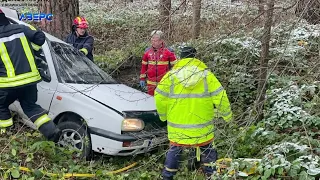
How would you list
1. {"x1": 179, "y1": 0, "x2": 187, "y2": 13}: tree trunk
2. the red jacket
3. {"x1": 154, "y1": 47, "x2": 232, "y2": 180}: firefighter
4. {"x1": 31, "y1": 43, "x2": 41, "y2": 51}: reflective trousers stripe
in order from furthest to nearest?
the red jacket, {"x1": 31, "y1": 43, "x2": 41, "y2": 51}: reflective trousers stripe, {"x1": 154, "y1": 47, "x2": 232, "y2": 180}: firefighter, {"x1": 179, "y1": 0, "x2": 187, "y2": 13}: tree trunk

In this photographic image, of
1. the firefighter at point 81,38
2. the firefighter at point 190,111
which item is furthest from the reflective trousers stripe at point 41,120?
the firefighter at point 81,38

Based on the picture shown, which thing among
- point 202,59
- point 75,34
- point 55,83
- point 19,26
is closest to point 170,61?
point 75,34

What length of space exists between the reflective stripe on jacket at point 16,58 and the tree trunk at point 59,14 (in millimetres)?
3011

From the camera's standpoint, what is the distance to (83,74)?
19.0 ft

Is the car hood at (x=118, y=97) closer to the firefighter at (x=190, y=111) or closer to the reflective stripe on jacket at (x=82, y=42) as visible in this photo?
the firefighter at (x=190, y=111)

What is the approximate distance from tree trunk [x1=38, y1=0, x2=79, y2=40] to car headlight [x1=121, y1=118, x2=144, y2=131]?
3.76 meters

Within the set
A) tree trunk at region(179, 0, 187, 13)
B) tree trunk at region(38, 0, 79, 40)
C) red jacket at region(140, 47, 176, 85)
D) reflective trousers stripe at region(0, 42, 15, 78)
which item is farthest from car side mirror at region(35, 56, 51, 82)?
tree trunk at region(38, 0, 79, 40)

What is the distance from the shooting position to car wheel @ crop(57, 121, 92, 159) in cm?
506

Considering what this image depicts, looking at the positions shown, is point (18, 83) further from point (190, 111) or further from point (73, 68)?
point (190, 111)

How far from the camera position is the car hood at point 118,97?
5.10 metres

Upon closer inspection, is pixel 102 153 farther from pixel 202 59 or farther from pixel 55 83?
pixel 202 59

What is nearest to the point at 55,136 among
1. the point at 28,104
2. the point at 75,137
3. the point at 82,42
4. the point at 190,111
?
the point at 75,137

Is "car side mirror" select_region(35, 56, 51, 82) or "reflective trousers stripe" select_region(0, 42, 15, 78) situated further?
"car side mirror" select_region(35, 56, 51, 82)

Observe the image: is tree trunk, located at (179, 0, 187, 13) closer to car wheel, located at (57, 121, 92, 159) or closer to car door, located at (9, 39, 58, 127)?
car wheel, located at (57, 121, 92, 159)
